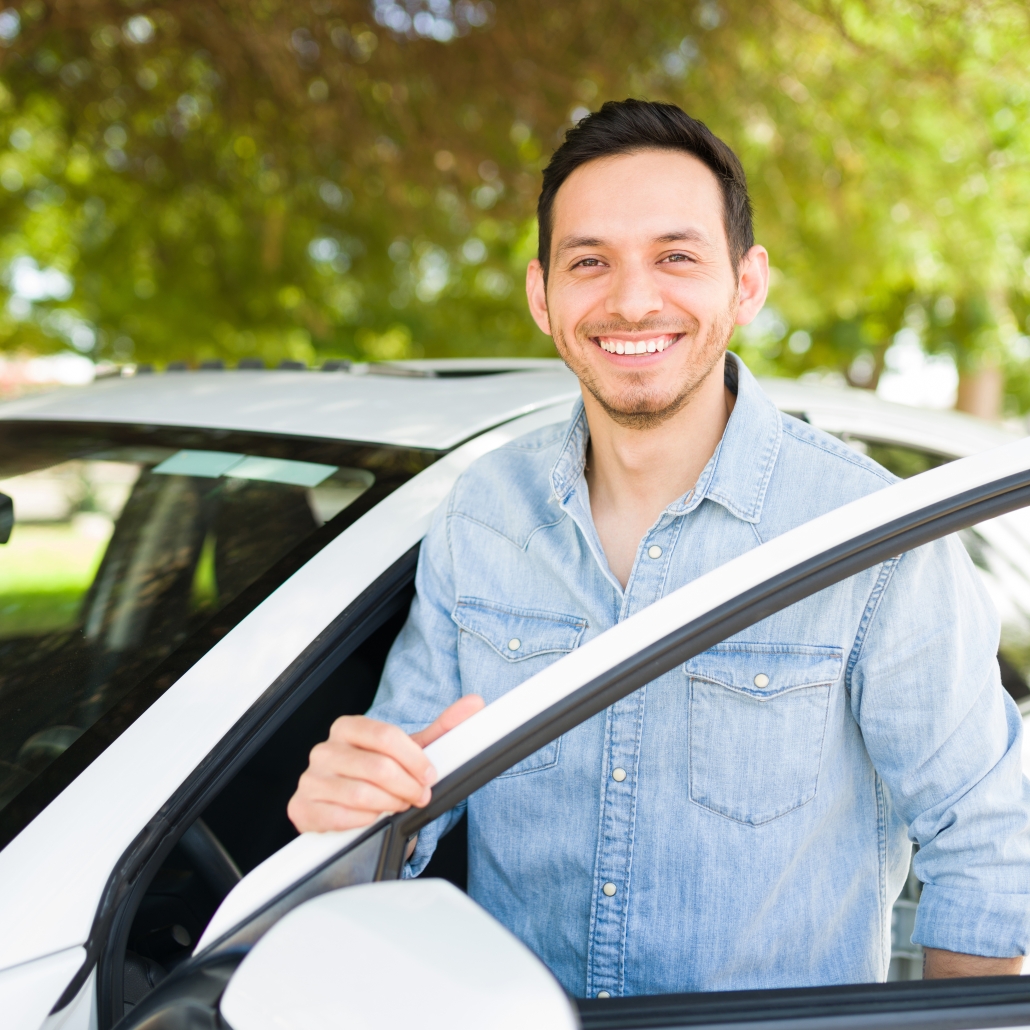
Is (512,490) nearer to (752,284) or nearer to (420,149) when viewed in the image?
(752,284)

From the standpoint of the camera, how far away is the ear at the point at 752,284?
1.73 meters

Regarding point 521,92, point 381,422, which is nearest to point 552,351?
point 521,92

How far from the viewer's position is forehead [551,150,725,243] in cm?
160

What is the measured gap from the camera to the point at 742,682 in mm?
1384

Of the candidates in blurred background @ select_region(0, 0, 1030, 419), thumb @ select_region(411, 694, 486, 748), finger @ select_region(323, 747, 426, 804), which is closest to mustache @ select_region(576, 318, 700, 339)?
thumb @ select_region(411, 694, 486, 748)

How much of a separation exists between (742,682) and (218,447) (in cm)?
107

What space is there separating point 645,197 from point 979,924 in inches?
44.5

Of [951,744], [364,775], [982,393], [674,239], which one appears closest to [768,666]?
[951,744]

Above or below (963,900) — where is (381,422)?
above

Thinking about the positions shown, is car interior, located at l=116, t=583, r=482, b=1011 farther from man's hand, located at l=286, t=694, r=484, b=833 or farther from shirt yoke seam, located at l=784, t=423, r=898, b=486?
shirt yoke seam, located at l=784, t=423, r=898, b=486

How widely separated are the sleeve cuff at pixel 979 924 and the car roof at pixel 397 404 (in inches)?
41.6

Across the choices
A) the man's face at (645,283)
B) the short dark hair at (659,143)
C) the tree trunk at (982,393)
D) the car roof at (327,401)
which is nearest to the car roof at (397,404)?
the car roof at (327,401)

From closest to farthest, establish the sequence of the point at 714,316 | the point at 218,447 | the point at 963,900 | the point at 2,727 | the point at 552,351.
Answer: the point at 963,900 → the point at 2,727 → the point at 714,316 → the point at 218,447 → the point at 552,351

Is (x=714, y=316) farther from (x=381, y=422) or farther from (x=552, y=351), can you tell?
(x=552, y=351)
